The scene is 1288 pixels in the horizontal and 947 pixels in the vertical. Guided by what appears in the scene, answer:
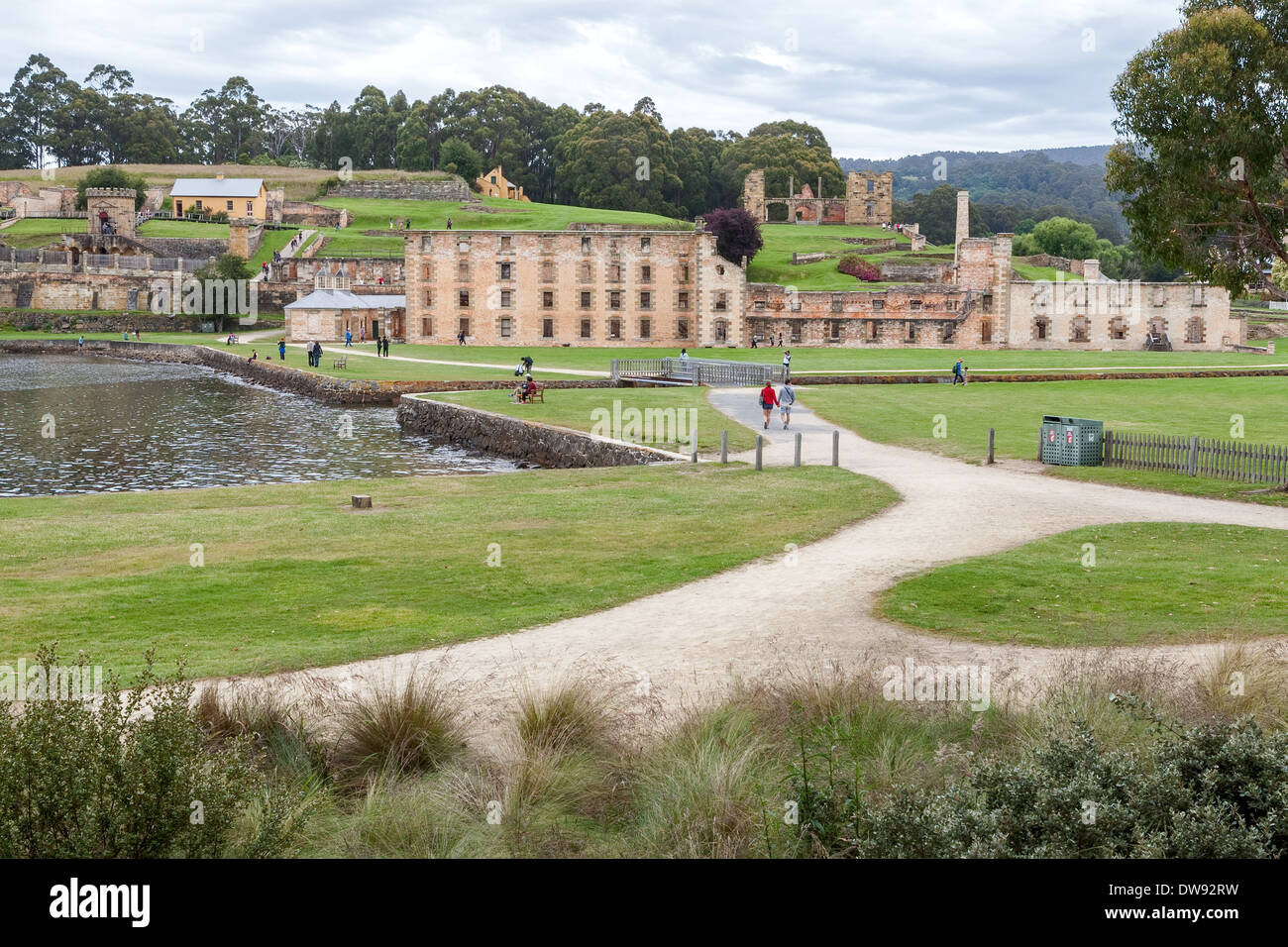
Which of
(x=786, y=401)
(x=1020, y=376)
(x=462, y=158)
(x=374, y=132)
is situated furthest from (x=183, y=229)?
(x=786, y=401)

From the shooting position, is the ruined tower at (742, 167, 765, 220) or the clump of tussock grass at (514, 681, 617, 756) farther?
the ruined tower at (742, 167, 765, 220)

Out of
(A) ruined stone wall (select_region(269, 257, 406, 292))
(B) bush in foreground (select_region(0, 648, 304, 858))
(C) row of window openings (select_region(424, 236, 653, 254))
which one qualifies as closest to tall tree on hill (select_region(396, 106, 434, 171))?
(A) ruined stone wall (select_region(269, 257, 406, 292))

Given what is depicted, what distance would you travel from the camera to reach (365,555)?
721 inches

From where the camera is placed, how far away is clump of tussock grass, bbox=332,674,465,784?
32.1 ft

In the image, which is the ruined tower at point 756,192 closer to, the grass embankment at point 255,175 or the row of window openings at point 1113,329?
the grass embankment at point 255,175

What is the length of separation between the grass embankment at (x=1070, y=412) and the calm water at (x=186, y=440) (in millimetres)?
13031

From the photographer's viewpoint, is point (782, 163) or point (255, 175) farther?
point (782, 163)

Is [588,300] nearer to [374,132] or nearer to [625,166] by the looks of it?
[625,166]

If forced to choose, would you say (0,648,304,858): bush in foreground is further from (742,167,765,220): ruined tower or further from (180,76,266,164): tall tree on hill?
(180,76,266,164): tall tree on hill

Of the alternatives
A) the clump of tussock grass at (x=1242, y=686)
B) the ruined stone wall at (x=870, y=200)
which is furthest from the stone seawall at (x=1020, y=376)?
the ruined stone wall at (x=870, y=200)

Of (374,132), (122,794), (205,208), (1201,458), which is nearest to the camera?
(122,794)

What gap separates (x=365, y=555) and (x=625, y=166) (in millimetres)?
121360

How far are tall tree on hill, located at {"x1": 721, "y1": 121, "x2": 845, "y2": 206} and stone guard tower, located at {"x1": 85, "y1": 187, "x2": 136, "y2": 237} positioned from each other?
6794cm
